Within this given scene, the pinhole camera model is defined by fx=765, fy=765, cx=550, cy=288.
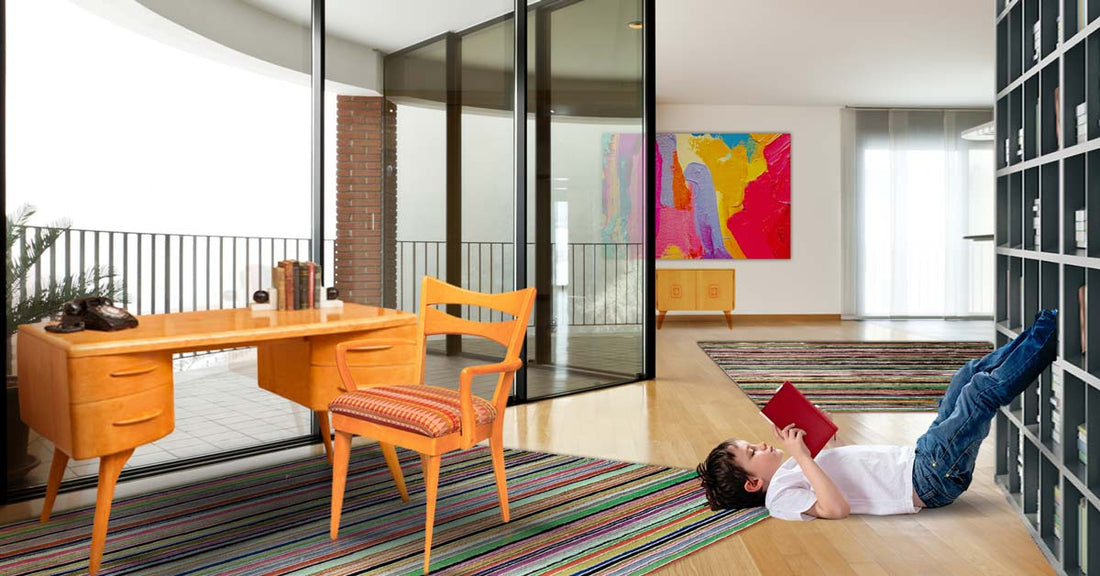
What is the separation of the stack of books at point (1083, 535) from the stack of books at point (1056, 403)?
0.61ft

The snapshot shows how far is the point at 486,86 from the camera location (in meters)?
4.31

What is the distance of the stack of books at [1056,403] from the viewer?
6.80 ft

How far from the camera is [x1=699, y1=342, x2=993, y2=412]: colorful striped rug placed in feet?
15.1

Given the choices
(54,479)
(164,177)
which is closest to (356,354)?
(54,479)

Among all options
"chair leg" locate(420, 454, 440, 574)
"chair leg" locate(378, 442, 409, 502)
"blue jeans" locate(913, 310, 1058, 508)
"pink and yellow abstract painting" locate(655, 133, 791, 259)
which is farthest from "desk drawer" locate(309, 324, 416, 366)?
"pink and yellow abstract painting" locate(655, 133, 791, 259)

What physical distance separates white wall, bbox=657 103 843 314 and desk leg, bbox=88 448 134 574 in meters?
7.57

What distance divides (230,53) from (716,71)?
551 cm

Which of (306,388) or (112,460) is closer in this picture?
(112,460)

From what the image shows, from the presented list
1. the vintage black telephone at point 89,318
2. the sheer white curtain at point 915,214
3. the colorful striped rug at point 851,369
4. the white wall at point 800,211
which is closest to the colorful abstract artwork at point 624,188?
the colorful striped rug at point 851,369

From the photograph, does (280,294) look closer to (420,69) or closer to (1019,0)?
(420,69)

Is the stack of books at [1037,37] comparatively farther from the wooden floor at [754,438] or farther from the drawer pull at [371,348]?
the drawer pull at [371,348]

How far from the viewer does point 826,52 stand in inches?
279

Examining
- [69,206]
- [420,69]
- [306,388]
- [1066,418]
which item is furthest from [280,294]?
[1066,418]

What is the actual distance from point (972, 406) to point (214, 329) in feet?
7.56
